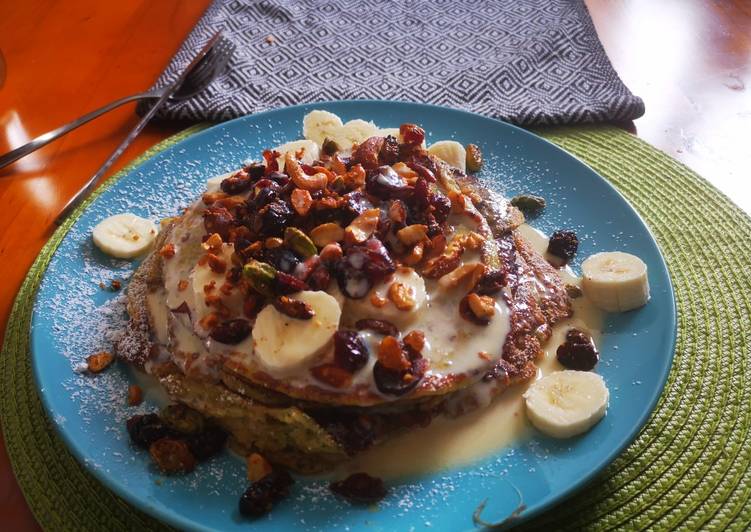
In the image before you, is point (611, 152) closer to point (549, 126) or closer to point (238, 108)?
point (549, 126)

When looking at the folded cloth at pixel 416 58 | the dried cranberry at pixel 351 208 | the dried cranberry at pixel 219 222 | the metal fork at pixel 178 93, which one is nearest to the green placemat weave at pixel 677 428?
the metal fork at pixel 178 93

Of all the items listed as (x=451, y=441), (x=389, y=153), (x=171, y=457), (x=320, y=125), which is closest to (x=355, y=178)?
(x=389, y=153)

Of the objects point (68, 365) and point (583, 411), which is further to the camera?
point (68, 365)

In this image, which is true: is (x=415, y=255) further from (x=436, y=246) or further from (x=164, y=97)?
(x=164, y=97)

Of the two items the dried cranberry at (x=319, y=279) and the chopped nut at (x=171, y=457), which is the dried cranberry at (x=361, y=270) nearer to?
the dried cranberry at (x=319, y=279)

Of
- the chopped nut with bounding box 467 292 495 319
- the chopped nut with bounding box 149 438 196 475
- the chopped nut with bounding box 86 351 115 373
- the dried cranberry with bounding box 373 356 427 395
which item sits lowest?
the chopped nut with bounding box 149 438 196 475

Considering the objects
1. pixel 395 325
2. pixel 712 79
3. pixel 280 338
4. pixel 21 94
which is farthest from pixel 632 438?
pixel 21 94

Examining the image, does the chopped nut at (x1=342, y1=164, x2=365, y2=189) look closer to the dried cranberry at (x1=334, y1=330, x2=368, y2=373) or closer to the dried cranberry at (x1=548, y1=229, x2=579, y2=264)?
the dried cranberry at (x1=334, y1=330, x2=368, y2=373)

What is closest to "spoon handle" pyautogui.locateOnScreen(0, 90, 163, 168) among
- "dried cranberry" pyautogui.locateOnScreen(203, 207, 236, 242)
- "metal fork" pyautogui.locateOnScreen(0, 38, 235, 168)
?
"metal fork" pyautogui.locateOnScreen(0, 38, 235, 168)
